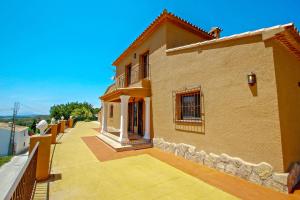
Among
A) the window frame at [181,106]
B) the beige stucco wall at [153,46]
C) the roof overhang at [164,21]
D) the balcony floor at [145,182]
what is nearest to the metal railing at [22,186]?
the balcony floor at [145,182]

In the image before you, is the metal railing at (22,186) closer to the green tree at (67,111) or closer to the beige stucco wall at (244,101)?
the beige stucco wall at (244,101)

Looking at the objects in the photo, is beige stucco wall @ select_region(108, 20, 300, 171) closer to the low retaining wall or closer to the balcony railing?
the low retaining wall

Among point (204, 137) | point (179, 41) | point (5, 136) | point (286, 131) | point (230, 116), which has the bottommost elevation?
point (5, 136)

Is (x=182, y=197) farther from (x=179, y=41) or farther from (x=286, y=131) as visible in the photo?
(x=179, y=41)

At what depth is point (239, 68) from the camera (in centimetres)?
499

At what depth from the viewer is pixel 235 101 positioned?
5.00 m

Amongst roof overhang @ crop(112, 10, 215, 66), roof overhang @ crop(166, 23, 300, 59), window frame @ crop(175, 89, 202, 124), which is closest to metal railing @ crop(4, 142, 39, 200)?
window frame @ crop(175, 89, 202, 124)

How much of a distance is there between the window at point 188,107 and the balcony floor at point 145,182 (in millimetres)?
1979

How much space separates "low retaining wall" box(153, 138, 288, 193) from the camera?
3992mm

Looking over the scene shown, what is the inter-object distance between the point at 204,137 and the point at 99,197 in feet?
13.8

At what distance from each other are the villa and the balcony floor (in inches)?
26.2

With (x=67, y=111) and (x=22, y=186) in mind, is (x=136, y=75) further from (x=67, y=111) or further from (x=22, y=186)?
(x=67, y=111)

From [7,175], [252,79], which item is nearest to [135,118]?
[252,79]

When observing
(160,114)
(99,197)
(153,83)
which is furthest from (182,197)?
(153,83)
